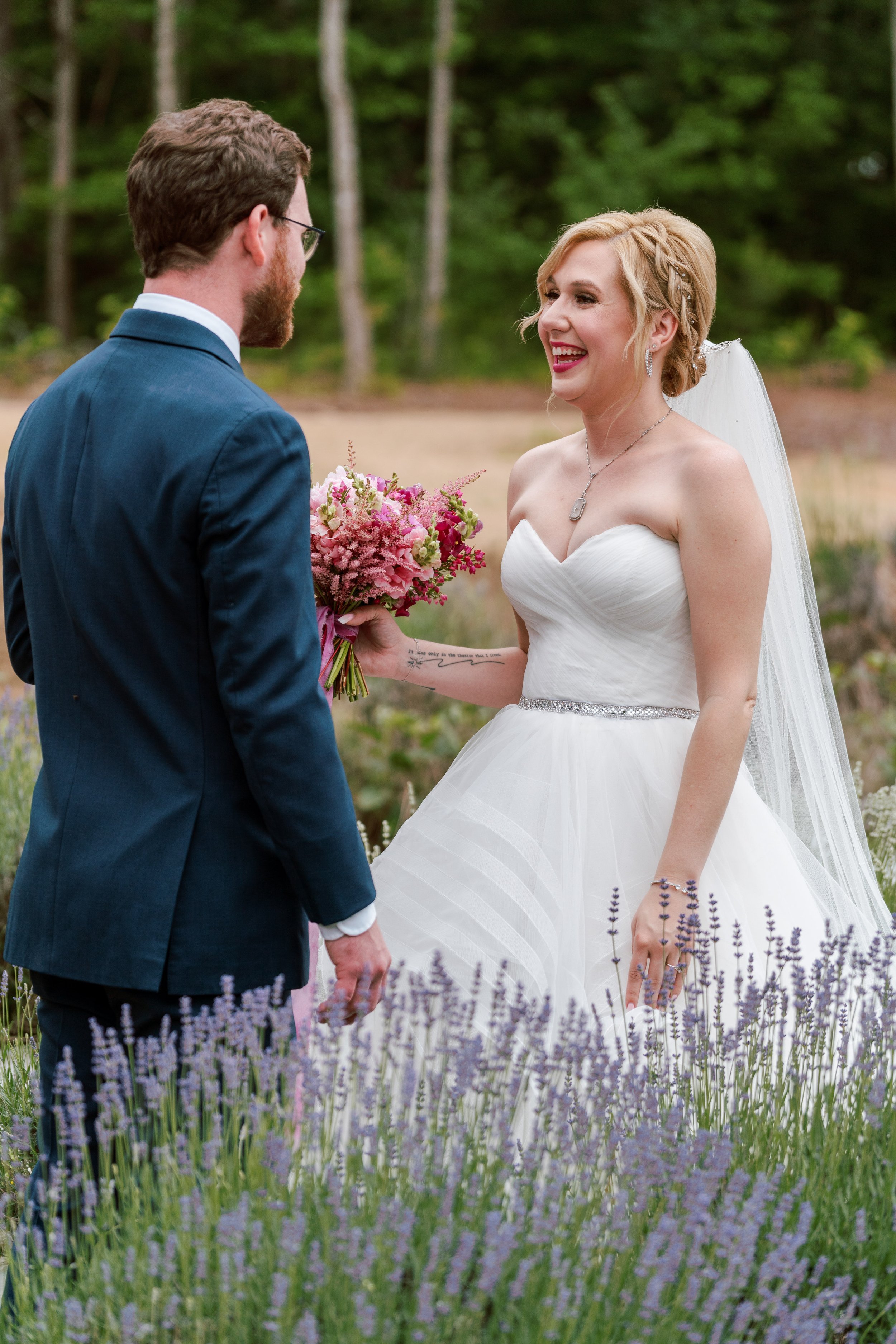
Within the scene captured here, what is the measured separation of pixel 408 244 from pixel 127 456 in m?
26.2

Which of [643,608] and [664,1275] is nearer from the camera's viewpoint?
[664,1275]

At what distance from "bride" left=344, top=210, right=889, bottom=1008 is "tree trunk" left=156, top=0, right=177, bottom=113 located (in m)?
20.3

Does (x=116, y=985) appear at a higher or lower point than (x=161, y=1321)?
higher

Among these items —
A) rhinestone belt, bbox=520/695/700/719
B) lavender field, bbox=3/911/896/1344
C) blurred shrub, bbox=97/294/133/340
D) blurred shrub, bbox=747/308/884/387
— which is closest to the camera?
lavender field, bbox=3/911/896/1344

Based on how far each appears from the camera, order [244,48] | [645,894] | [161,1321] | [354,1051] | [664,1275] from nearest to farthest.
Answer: [664,1275]
[161,1321]
[354,1051]
[645,894]
[244,48]

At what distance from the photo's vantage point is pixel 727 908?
2.66 m

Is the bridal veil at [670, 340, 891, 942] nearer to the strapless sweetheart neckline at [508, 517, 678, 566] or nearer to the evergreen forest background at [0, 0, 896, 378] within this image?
the strapless sweetheart neckline at [508, 517, 678, 566]

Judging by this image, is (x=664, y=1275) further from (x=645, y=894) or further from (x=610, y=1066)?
(x=645, y=894)

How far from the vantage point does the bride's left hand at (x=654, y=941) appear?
8.00 feet

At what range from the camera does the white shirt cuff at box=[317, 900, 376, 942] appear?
2.04 meters

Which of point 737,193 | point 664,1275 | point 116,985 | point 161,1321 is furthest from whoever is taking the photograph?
point 737,193

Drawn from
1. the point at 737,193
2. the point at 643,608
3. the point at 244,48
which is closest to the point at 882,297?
the point at 737,193

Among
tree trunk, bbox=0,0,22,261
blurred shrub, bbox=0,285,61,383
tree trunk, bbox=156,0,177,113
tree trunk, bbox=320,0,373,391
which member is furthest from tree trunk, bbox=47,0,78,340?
tree trunk, bbox=320,0,373,391

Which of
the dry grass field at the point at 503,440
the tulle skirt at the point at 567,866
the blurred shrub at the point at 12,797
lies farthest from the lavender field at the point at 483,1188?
the dry grass field at the point at 503,440
